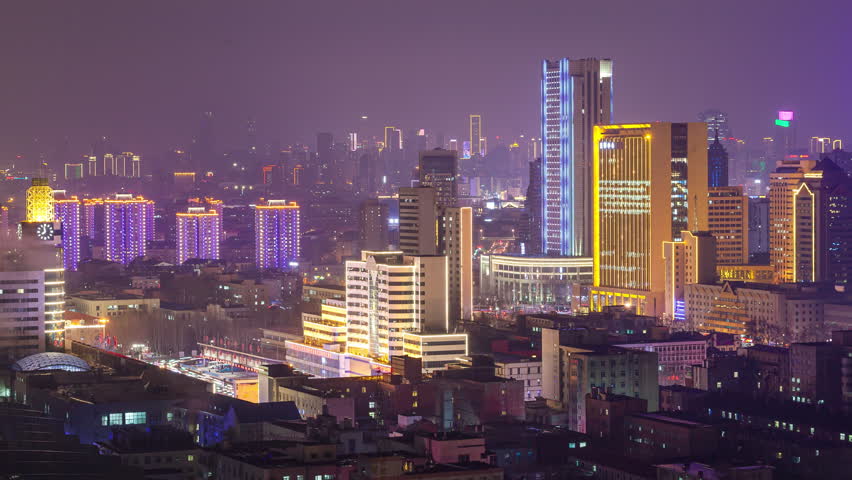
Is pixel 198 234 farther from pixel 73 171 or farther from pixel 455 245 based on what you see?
pixel 455 245

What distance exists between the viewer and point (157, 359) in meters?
32.1

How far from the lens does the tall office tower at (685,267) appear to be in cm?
3862

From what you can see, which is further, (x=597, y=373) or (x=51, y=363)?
(x=597, y=373)

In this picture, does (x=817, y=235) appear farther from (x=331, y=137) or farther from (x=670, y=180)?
(x=331, y=137)

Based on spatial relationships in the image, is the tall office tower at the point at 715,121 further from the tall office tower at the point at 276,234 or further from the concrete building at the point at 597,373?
the concrete building at the point at 597,373

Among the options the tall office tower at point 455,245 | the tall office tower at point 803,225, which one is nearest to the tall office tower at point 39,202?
the tall office tower at point 455,245

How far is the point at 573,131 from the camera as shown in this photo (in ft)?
153

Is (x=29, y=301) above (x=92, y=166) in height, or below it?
below

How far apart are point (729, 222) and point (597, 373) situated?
20511 millimetres

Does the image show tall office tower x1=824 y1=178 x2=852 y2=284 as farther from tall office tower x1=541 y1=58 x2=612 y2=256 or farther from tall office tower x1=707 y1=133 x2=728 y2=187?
tall office tower x1=707 y1=133 x2=728 y2=187

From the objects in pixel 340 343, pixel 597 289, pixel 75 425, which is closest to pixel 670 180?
pixel 597 289

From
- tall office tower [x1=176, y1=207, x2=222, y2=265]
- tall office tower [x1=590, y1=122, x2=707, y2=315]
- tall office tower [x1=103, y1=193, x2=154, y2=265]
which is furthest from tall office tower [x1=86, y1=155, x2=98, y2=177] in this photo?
tall office tower [x1=590, y1=122, x2=707, y2=315]

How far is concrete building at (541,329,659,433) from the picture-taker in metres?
24.5

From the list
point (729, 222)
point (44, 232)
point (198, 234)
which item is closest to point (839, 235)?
point (729, 222)
